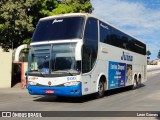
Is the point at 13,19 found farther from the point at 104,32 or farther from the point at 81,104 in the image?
the point at 81,104

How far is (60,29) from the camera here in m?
15.3

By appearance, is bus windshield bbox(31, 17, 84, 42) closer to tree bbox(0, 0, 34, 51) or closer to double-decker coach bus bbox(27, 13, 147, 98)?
double-decker coach bus bbox(27, 13, 147, 98)

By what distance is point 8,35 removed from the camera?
28.5 meters

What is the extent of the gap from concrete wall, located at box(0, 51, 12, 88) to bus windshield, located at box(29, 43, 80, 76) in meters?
10.9

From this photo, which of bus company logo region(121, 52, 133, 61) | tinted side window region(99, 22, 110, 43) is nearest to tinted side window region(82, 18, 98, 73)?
tinted side window region(99, 22, 110, 43)

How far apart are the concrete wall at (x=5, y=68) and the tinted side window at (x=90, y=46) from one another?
11.1 metres

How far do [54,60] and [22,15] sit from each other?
1330 cm

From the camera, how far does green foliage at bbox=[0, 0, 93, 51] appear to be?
27.0 meters

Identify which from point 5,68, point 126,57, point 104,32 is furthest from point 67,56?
point 5,68

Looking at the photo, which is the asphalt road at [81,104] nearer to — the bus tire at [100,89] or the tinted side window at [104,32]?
the bus tire at [100,89]

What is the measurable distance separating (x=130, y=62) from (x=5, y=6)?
10.8 m

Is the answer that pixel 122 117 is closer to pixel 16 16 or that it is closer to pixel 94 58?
pixel 94 58

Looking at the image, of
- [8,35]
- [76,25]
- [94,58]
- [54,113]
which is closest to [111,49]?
[94,58]

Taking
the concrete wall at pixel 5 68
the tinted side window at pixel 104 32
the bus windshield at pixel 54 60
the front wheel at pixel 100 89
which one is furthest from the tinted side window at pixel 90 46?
the concrete wall at pixel 5 68
